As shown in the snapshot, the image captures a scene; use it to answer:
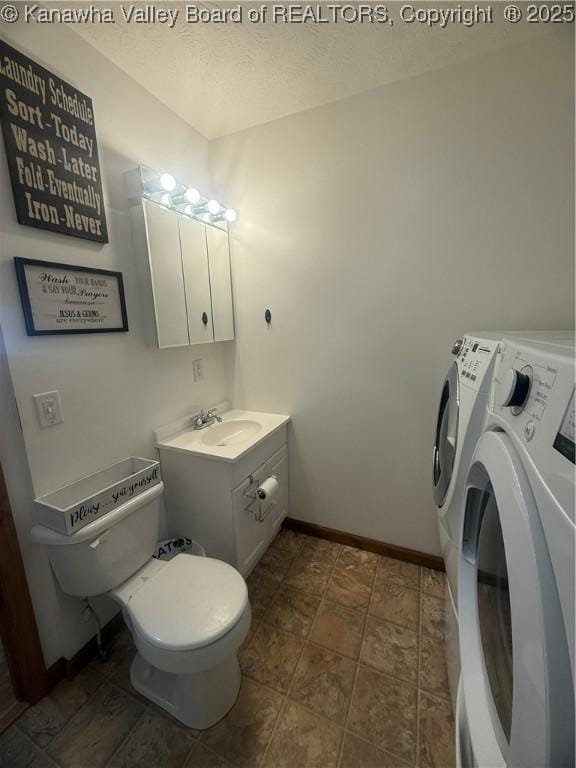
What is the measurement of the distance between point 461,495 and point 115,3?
1945 mm

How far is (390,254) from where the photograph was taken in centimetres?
149

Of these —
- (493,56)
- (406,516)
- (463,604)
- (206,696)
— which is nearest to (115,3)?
(493,56)

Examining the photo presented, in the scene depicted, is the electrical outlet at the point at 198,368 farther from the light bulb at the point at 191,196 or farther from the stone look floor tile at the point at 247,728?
the stone look floor tile at the point at 247,728

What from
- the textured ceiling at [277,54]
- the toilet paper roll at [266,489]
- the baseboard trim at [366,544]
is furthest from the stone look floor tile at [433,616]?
the textured ceiling at [277,54]

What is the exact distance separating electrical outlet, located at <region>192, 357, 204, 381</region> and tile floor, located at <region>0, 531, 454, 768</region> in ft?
3.94

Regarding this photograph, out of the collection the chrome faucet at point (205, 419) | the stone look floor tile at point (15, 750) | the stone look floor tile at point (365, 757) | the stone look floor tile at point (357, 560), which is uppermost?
the chrome faucet at point (205, 419)

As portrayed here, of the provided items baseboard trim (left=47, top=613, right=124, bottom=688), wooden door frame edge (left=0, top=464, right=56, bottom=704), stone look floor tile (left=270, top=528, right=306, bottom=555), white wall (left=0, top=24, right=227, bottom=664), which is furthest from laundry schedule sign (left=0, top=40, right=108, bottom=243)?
stone look floor tile (left=270, top=528, right=306, bottom=555)

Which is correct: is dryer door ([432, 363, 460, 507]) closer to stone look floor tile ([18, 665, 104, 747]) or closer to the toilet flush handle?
the toilet flush handle

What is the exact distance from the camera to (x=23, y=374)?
99cm

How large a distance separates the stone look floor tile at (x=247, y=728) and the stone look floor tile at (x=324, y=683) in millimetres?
96

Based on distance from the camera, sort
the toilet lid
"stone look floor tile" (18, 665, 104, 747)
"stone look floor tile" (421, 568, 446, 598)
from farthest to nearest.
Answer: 1. "stone look floor tile" (421, 568, 446, 598)
2. "stone look floor tile" (18, 665, 104, 747)
3. the toilet lid

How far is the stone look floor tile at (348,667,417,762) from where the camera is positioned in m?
0.98

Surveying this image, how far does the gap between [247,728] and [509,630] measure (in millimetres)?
1036

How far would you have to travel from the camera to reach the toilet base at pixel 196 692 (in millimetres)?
1005
